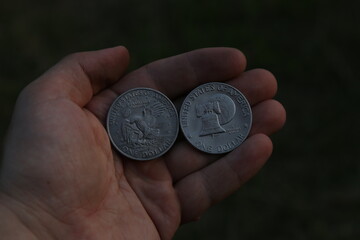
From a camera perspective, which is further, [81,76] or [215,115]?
[215,115]

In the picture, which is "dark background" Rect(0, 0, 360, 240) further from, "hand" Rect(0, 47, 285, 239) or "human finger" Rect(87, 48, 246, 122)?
"human finger" Rect(87, 48, 246, 122)

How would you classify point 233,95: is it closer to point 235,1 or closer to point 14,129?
point 14,129

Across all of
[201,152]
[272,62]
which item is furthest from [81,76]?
[272,62]

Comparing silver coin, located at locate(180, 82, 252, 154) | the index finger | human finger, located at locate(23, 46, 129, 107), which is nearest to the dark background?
silver coin, located at locate(180, 82, 252, 154)

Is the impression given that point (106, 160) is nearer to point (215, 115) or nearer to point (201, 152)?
point (201, 152)

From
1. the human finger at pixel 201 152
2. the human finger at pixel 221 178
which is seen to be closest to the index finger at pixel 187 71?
the human finger at pixel 201 152

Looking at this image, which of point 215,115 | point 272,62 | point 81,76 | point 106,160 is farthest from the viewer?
point 272,62
